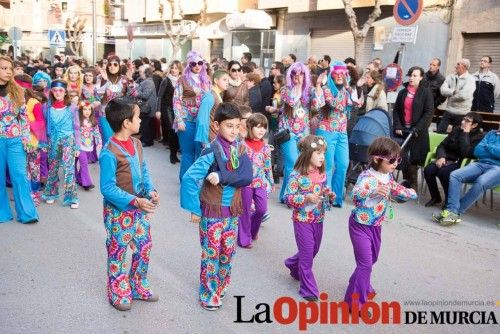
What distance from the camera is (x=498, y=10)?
13047 millimetres

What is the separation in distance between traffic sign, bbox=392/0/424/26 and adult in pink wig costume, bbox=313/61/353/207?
7.59 feet

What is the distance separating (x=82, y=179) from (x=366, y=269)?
5018 mm

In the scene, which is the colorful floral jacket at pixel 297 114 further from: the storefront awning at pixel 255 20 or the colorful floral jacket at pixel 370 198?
the storefront awning at pixel 255 20

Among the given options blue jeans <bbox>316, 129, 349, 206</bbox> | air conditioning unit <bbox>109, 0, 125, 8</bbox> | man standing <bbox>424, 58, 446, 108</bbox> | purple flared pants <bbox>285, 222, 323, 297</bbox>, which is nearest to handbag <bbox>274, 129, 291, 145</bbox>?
blue jeans <bbox>316, 129, 349, 206</bbox>

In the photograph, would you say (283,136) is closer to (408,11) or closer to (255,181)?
(255,181)

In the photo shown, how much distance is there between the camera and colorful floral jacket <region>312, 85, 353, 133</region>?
6.89m

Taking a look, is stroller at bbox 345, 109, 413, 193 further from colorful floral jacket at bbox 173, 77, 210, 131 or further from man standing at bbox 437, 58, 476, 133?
man standing at bbox 437, 58, 476, 133

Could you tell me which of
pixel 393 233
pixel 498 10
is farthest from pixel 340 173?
pixel 498 10

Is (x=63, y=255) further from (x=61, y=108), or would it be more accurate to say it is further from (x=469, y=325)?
(x=469, y=325)

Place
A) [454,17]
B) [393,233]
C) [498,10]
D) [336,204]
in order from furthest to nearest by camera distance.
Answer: [454,17]
[498,10]
[336,204]
[393,233]

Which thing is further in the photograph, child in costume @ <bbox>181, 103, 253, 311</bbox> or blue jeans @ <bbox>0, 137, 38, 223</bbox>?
blue jeans @ <bbox>0, 137, 38, 223</bbox>

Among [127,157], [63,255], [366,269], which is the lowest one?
[63,255]

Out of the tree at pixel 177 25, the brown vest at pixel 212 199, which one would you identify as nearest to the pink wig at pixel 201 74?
the brown vest at pixel 212 199

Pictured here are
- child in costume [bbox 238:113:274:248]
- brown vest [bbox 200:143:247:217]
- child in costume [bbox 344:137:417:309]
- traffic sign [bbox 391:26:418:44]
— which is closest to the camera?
brown vest [bbox 200:143:247:217]
